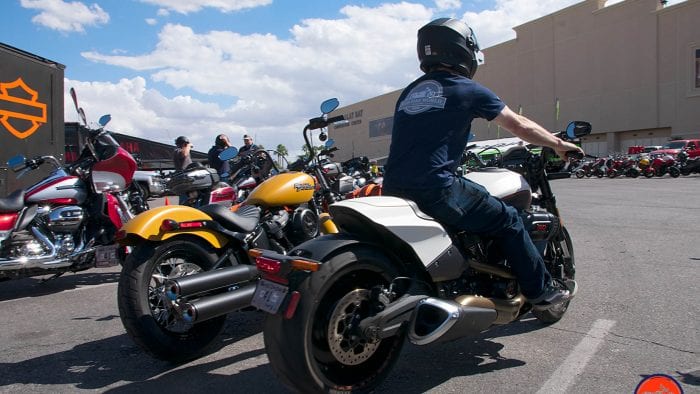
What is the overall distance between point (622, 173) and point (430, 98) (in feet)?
89.3

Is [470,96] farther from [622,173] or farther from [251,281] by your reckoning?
[622,173]

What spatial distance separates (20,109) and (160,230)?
615 centimetres

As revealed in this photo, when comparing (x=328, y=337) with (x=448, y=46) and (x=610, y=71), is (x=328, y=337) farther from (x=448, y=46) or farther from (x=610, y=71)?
(x=610, y=71)

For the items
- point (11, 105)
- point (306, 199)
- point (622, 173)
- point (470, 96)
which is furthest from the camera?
point (622, 173)

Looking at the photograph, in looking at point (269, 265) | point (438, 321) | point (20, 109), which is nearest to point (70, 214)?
point (20, 109)

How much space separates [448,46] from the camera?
10.9ft

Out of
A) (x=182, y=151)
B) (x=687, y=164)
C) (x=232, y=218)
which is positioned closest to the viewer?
(x=232, y=218)

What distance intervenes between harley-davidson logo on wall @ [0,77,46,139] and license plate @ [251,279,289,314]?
7220mm

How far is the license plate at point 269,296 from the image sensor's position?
2693 mm

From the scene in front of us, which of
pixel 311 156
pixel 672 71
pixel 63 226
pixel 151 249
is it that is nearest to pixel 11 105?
pixel 63 226

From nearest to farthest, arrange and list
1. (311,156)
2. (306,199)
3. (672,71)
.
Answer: (306,199) → (311,156) → (672,71)

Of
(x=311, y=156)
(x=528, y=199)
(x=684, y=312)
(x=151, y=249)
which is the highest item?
(x=311, y=156)

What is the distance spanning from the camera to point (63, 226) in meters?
5.67

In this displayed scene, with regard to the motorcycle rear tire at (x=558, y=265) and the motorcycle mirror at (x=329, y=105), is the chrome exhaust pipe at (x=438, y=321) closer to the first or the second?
the motorcycle rear tire at (x=558, y=265)
